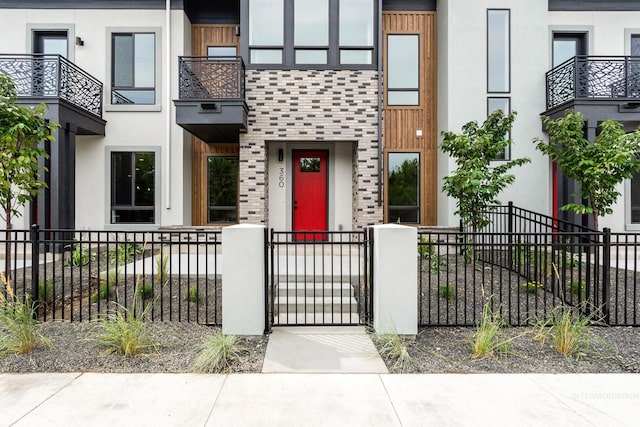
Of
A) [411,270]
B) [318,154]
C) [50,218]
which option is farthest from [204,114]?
[411,270]

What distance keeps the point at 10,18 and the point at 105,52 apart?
9.96ft

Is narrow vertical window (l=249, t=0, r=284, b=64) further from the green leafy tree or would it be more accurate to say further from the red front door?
the green leafy tree

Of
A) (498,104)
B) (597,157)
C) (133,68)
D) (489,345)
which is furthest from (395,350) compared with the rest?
(133,68)

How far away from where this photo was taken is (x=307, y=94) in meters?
8.93

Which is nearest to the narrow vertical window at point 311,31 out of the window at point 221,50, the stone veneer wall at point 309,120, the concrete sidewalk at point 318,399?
the stone veneer wall at point 309,120

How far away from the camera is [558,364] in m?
3.64

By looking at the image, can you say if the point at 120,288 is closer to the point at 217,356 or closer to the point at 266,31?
the point at 217,356

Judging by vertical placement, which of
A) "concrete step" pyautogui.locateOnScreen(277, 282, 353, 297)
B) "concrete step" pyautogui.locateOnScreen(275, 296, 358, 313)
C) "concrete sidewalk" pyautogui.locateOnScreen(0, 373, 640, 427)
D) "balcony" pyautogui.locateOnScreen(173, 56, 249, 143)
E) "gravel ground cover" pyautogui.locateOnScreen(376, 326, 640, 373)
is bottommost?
"concrete sidewalk" pyautogui.locateOnScreen(0, 373, 640, 427)

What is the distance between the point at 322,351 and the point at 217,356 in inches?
46.6

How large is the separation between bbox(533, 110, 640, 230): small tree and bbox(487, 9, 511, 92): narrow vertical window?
3303mm

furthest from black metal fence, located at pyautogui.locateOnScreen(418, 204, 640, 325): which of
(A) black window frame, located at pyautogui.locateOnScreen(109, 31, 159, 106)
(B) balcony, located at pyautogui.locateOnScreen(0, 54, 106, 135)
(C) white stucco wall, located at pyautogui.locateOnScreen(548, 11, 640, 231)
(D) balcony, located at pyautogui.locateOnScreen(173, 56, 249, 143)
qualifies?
(B) balcony, located at pyautogui.locateOnScreen(0, 54, 106, 135)

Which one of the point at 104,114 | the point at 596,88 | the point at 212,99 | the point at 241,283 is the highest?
the point at 596,88

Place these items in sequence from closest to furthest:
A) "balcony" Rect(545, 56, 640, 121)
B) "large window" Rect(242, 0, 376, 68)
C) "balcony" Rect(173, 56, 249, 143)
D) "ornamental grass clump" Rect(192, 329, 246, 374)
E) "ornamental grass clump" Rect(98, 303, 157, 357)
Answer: "ornamental grass clump" Rect(192, 329, 246, 374)
"ornamental grass clump" Rect(98, 303, 157, 357)
"balcony" Rect(173, 56, 249, 143)
"balcony" Rect(545, 56, 640, 121)
"large window" Rect(242, 0, 376, 68)

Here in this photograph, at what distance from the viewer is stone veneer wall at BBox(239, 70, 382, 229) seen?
888cm
